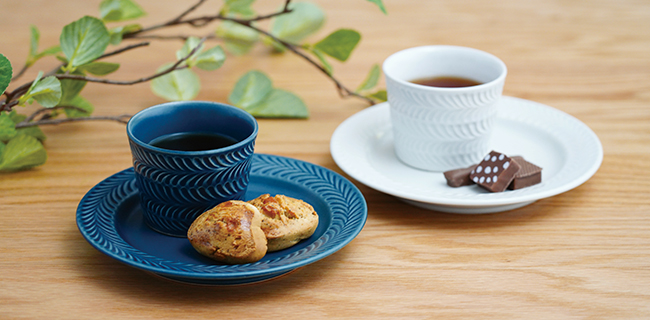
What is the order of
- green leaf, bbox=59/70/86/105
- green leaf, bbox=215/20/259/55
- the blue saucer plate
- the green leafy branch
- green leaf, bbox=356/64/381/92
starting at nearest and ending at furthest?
the blue saucer plate, the green leafy branch, green leaf, bbox=59/70/86/105, green leaf, bbox=356/64/381/92, green leaf, bbox=215/20/259/55

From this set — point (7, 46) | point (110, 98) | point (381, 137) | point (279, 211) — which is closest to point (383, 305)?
point (279, 211)

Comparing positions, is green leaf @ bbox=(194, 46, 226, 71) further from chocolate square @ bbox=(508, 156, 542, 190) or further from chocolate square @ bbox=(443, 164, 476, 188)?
chocolate square @ bbox=(508, 156, 542, 190)

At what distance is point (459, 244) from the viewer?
90 centimetres

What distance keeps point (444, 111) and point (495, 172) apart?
149 millimetres

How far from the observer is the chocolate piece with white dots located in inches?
38.0

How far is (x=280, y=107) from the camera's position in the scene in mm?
1373

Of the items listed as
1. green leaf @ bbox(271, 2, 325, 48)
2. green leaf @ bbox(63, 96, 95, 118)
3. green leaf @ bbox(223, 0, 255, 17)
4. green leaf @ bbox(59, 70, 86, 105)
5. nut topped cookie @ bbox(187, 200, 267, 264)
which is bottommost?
green leaf @ bbox(271, 2, 325, 48)

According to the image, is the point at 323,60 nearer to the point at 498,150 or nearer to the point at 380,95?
the point at 380,95

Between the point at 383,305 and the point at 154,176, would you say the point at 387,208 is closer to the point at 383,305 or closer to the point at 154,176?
the point at 383,305

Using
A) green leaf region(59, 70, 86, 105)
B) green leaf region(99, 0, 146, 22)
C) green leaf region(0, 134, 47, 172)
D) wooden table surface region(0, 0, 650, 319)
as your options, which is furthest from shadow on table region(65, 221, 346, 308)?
green leaf region(99, 0, 146, 22)

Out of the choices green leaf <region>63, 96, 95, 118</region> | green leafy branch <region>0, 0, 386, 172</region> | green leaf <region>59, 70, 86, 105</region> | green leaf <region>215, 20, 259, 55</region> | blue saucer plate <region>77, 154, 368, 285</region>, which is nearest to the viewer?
blue saucer plate <region>77, 154, 368, 285</region>

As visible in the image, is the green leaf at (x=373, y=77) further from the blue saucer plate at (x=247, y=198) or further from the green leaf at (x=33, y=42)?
the green leaf at (x=33, y=42)

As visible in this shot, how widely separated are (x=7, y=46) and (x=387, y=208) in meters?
1.43

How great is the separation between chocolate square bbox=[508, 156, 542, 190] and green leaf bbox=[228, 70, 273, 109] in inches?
24.6
